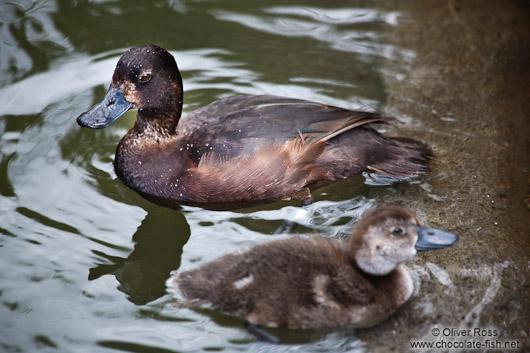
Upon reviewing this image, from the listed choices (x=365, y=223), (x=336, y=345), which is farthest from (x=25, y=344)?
(x=365, y=223)

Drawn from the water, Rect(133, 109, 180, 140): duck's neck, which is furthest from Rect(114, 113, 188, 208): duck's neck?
the water

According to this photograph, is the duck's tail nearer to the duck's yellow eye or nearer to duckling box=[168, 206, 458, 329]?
duckling box=[168, 206, 458, 329]

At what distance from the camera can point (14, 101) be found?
555cm

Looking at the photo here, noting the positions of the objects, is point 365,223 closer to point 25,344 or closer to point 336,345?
point 336,345

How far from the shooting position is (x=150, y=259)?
4258 mm

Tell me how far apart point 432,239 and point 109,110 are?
2567 millimetres

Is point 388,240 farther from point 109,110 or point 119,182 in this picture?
point 109,110

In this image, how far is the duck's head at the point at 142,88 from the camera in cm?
470

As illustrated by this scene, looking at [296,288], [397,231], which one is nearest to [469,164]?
[397,231]

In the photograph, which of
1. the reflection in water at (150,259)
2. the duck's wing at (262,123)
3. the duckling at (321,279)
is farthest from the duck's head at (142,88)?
the duckling at (321,279)

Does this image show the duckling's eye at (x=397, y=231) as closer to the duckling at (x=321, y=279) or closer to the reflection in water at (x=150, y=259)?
the duckling at (x=321, y=279)

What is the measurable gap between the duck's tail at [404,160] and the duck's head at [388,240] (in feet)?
3.54

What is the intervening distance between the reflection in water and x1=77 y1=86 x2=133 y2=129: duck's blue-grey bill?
0.79 m

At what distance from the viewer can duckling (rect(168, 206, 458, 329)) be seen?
142 inches
